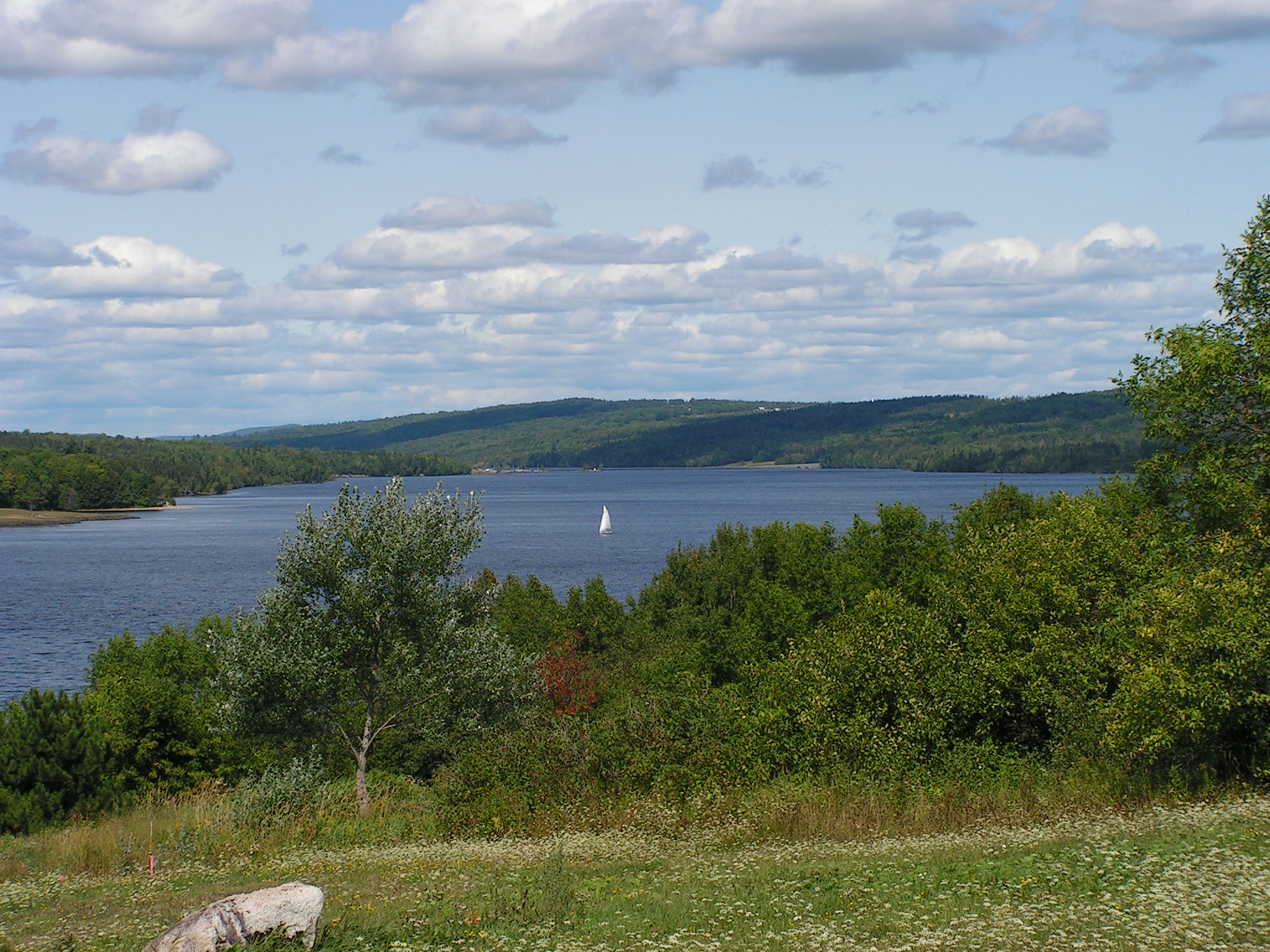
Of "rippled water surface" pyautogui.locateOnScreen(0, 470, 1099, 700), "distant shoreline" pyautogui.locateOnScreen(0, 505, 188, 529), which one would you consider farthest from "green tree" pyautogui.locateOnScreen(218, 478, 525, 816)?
"distant shoreline" pyautogui.locateOnScreen(0, 505, 188, 529)

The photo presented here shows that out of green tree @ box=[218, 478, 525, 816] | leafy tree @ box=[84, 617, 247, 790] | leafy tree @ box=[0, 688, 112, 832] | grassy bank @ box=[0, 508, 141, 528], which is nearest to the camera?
leafy tree @ box=[0, 688, 112, 832]

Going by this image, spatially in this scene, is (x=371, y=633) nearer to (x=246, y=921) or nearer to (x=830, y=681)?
(x=830, y=681)

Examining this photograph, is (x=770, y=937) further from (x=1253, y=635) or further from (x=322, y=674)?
(x=322, y=674)

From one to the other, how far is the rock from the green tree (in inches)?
550

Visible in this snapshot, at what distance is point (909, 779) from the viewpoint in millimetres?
21312

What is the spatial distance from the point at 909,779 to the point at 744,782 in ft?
10.5

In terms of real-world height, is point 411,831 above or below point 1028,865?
below

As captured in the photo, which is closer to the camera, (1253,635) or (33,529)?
(1253,635)

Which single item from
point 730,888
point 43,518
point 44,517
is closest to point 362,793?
point 730,888

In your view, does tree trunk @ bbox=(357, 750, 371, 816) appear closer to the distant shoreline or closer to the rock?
the rock

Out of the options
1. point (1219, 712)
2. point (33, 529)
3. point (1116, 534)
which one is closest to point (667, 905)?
point (1219, 712)

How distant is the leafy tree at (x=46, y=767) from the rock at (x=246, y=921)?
15.5m

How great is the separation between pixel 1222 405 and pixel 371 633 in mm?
19115

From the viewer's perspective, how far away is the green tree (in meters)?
25.5
